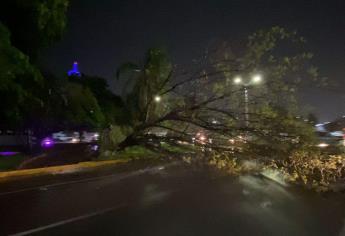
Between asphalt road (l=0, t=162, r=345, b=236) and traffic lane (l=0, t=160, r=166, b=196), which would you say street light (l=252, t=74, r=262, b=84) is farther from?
traffic lane (l=0, t=160, r=166, b=196)

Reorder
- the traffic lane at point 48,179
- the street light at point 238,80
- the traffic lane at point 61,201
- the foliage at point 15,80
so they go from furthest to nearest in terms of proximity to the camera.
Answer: the street light at point 238,80 < the foliage at point 15,80 < the traffic lane at point 48,179 < the traffic lane at point 61,201

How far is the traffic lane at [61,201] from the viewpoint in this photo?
7926mm

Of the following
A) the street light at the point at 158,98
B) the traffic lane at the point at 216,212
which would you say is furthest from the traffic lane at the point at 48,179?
the street light at the point at 158,98

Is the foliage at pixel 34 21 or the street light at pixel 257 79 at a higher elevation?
the foliage at pixel 34 21

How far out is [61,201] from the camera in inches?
388

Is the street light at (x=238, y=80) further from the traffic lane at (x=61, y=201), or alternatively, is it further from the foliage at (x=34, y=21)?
the foliage at (x=34, y=21)

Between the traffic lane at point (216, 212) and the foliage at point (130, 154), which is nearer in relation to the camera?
Result: the traffic lane at point (216, 212)

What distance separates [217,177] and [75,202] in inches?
239

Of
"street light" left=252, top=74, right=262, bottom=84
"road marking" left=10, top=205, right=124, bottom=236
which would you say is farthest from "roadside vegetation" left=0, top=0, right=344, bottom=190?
"road marking" left=10, top=205, right=124, bottom=236

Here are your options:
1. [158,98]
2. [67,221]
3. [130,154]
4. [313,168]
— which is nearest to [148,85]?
[158,98]

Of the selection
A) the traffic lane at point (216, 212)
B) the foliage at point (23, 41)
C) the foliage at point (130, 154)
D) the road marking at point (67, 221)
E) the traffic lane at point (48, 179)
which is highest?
the foliage at point (23, 41)

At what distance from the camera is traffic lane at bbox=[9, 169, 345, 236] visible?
25.4ft

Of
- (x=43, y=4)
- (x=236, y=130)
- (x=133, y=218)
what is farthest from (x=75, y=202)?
(x=43, y=4)

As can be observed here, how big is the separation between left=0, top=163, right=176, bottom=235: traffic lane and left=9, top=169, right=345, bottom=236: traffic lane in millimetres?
371
